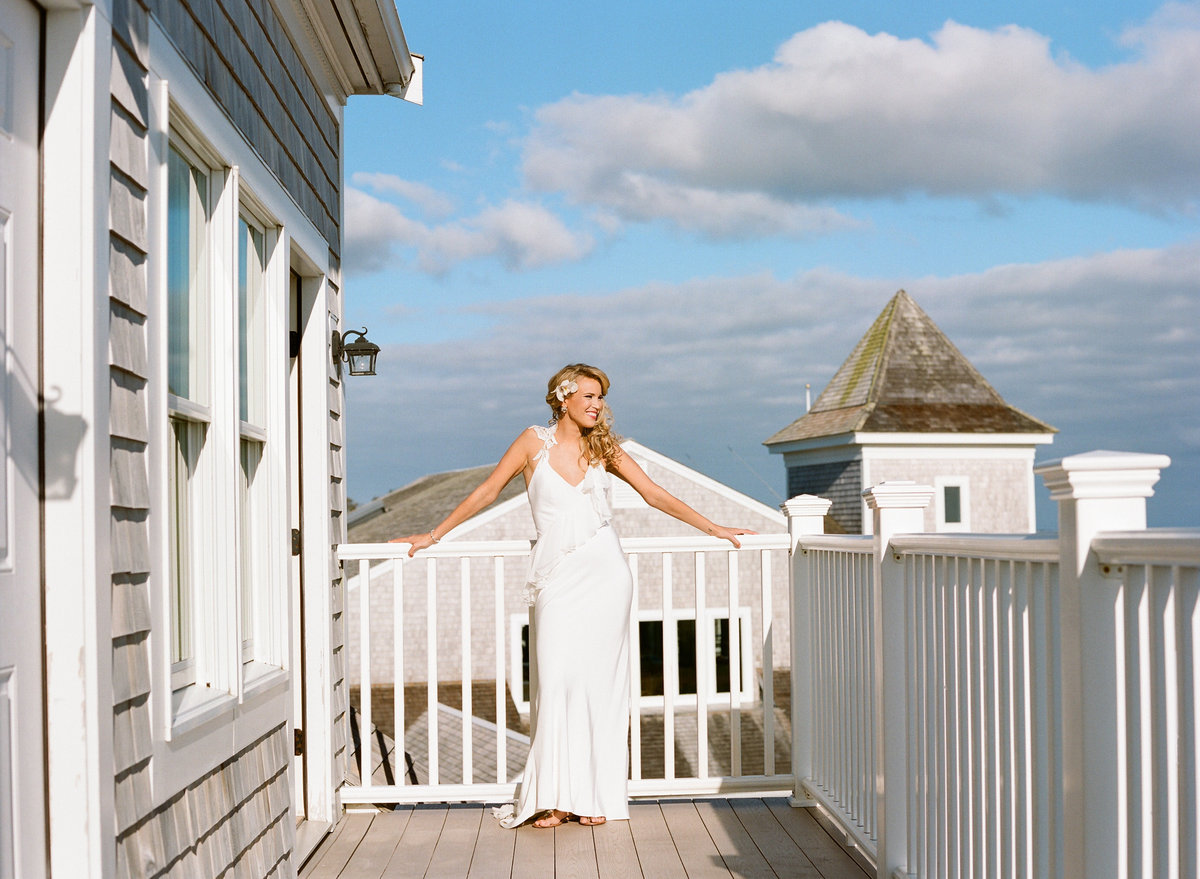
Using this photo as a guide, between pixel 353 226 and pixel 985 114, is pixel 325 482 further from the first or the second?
pixel 985 114

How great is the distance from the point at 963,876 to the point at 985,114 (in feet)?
167

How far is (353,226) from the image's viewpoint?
46875 mm

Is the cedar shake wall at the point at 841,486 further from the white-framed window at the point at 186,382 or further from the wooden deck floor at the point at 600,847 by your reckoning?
the white-framed window at the point at 186,382

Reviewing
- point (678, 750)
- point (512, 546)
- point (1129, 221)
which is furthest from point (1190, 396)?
point (512, 546)

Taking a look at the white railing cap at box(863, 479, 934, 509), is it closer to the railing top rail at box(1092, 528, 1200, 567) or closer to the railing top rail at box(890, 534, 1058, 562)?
the railing top rail at box(890, 534, 1058, 562)

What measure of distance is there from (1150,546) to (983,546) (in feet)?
2.29

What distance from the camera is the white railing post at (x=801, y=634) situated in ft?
14.3

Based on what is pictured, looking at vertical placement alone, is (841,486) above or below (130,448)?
below

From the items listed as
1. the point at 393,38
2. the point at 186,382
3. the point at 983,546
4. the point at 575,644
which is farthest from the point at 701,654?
the point at 393,38

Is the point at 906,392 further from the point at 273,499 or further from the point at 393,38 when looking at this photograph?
the point at 273,499

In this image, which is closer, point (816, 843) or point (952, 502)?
point (816, 843)

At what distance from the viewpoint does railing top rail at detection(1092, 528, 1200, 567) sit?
146 cm

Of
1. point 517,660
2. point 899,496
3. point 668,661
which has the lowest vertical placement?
point 517,660

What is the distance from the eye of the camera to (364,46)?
4.44 m
